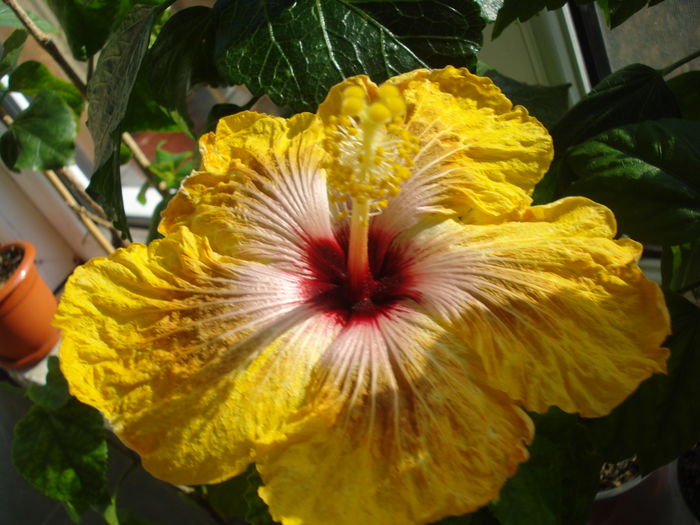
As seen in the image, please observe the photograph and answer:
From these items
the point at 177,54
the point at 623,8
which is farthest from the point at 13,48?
the point at 623,8

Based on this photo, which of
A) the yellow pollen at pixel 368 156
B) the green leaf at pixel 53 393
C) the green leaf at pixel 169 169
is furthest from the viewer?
the green leaf at pixel 169 169

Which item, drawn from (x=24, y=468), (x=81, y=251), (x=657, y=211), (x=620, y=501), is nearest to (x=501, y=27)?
(x=657, y=211)

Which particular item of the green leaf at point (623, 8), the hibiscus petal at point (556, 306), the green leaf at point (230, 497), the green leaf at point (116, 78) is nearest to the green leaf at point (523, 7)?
the green leaf at point (623, 8)

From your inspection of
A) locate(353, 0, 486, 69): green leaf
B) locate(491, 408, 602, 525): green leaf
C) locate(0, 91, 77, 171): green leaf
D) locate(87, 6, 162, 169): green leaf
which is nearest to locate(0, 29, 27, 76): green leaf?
locate(0, 91, 77, 171): green leaf

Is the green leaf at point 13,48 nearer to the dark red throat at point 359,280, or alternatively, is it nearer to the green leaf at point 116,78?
the green leaf at point 116,78

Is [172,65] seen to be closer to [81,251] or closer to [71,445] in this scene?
[71,445]

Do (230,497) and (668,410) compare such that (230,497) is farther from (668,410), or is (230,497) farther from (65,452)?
(668,410)
